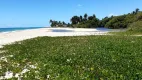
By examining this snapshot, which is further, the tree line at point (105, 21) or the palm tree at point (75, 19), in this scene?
the palm tree at point (75, 19)

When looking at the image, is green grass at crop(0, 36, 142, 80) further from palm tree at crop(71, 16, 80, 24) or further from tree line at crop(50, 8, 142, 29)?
palm tree at crop(71, 16, 80, 24)

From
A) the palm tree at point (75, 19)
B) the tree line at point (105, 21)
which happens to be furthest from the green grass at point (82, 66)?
the palm tree at point (75, 19)

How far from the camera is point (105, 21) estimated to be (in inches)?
4906

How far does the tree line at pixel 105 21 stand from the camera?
102 m

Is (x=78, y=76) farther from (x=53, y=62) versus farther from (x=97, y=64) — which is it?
(x=53, y=62)

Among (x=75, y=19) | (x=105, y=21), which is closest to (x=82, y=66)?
(x=105, y=21)

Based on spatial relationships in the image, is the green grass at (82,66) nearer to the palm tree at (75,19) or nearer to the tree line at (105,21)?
the tree line at (105,21)

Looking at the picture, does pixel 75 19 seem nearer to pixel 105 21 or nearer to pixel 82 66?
pixel 105 21

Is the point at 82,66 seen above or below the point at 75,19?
below

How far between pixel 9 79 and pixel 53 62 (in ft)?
12.7

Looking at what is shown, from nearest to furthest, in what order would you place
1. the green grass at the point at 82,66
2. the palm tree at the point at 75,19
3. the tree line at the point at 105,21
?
the green grass at the point at 82,66
the tree line at the point at 105,21
the palm tree at the point at 75,19

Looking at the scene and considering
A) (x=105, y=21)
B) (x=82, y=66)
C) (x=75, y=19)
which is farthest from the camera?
(x=75, y=19)

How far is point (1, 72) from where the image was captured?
15.9 m

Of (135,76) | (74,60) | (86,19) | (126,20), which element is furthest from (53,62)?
(86,19)
